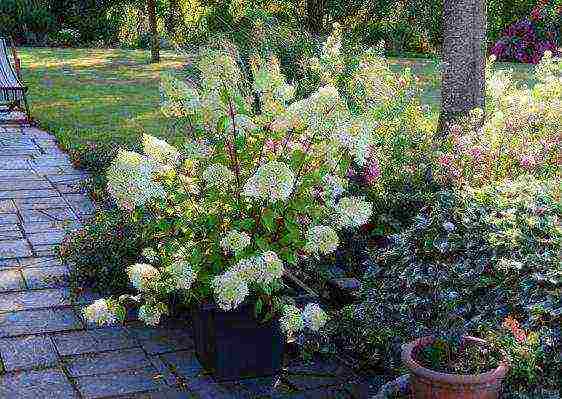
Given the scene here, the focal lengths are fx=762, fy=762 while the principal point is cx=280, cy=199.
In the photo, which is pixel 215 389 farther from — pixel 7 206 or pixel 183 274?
pixel 7 206

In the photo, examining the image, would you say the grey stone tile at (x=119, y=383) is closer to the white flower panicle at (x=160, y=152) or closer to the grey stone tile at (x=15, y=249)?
the white flower panicle at (x=160, y=152)

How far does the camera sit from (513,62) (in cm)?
1927

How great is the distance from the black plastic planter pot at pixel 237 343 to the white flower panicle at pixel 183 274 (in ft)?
0.60

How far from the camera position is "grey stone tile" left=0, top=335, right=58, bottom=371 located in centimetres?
371

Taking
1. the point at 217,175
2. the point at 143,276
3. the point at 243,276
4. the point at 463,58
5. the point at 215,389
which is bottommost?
the point at 215,389

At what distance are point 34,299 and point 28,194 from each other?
2.38m

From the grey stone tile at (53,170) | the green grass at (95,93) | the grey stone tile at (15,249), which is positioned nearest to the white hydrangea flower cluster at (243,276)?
the grey stone tile at (15,249)

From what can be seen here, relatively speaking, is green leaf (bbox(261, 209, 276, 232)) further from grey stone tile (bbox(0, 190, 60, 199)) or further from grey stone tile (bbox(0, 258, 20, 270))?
grey stone tile (bbox(0, 190, 60, 199))

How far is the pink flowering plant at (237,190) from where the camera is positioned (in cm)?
331

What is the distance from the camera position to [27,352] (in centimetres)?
383

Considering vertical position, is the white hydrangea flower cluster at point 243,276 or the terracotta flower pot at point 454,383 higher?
the white hydrangea flower cluster at point 243,276

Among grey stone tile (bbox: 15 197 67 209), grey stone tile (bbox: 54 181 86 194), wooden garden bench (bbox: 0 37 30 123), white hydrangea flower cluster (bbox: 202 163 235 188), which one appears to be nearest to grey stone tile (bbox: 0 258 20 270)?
grey stone tile (bbox: 15 197 67 209)

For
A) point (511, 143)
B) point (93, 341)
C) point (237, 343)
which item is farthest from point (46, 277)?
point (511, 143)

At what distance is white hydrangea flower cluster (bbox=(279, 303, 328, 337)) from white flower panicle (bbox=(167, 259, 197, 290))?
1.44 ft
